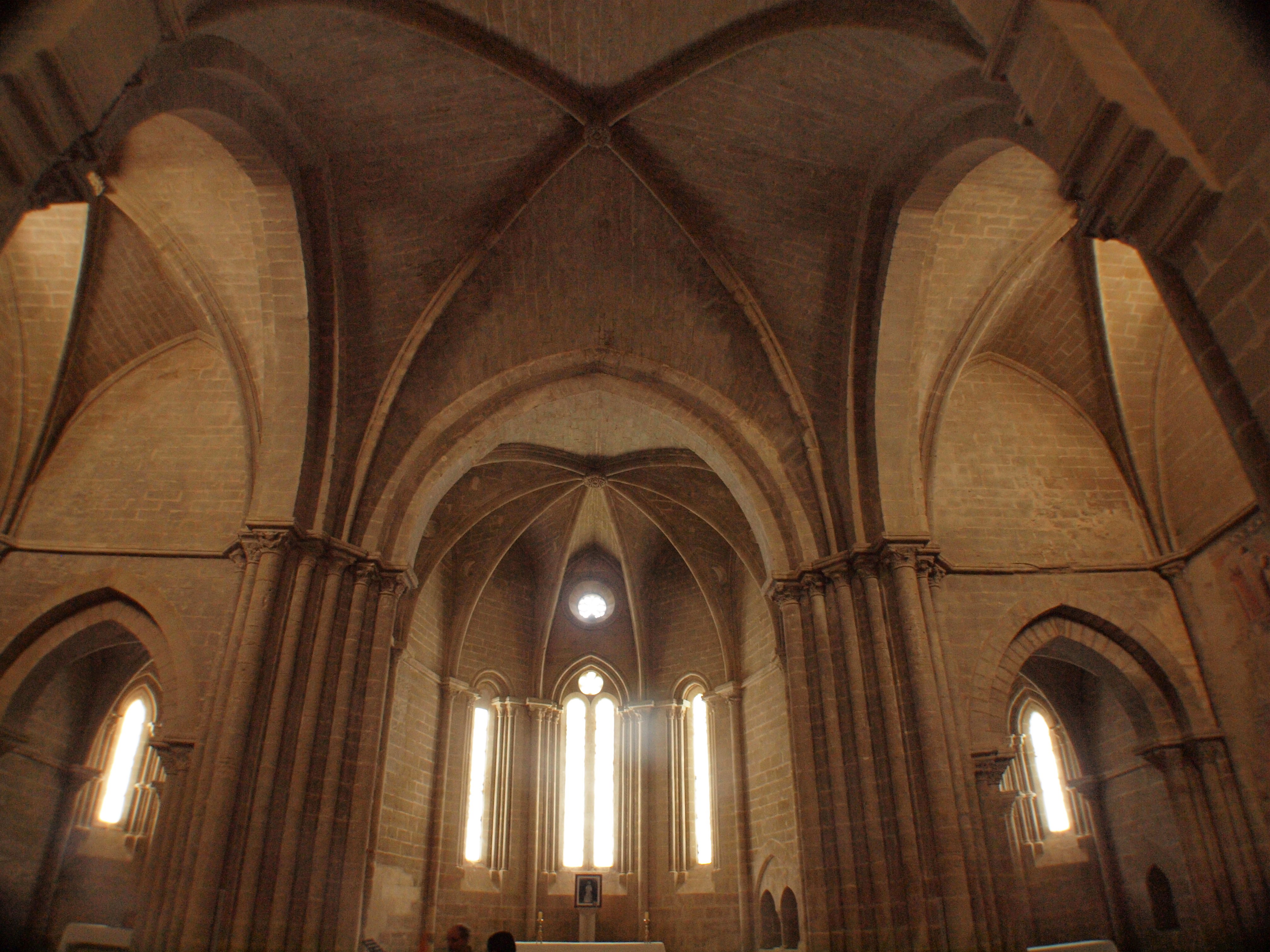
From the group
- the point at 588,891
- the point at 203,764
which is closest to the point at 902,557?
the point at 203,764

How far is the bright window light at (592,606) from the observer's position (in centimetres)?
1825

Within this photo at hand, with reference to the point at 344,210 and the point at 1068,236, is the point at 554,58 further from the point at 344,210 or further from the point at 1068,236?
the point at 1068,236

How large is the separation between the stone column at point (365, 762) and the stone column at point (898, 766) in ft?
17.9

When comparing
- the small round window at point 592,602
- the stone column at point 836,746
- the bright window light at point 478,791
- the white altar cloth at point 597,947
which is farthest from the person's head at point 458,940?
the small round window at point 592,602

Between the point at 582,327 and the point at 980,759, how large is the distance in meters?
7.49

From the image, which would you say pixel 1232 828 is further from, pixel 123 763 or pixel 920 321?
pixel 123 763

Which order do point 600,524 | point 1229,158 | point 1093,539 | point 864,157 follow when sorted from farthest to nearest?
point 600,524 → point 1093,539 → point 864,157 → point 1229,158

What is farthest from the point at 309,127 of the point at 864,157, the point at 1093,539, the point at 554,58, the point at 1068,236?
the point at 1093,539

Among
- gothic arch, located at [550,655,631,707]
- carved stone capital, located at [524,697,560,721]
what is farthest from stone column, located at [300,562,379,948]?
gothic arch, located at [550,655,631,707]

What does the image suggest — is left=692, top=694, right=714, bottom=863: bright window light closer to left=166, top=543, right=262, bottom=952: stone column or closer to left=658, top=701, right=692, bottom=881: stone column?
left=658, top=701, right=692, bottom=881: stone column

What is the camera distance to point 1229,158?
4336 millimetres

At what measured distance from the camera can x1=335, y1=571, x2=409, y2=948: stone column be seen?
29.1 feet

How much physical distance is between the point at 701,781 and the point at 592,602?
167 inches

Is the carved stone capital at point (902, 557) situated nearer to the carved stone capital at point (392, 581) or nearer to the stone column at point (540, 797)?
the carved stone capital at point (392, 581)
